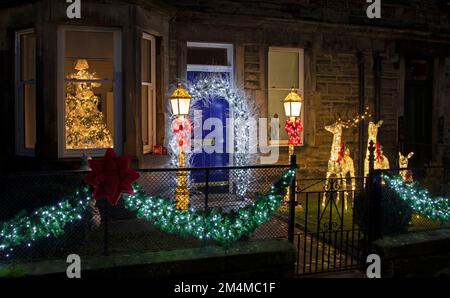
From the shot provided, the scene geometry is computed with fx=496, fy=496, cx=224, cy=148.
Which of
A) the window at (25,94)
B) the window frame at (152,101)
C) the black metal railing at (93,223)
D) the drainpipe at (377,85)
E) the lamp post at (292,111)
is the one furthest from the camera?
the drainpipe at (377,85)

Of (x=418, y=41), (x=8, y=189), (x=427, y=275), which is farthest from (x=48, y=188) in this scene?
(x=418, y=41)

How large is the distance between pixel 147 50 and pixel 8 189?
383 cm

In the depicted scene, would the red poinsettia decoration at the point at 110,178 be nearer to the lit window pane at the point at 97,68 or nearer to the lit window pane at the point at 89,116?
the lit window pane at the point at 89,116

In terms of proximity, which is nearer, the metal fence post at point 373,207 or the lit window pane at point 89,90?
the metal fence post at point 373,207

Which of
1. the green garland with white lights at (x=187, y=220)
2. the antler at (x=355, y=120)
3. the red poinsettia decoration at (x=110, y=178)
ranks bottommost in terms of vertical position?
the green garland with white lights at (x=187, y=220)

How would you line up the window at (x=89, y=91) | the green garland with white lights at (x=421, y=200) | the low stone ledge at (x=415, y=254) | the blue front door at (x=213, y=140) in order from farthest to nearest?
Answer: the blue front door at (x=213, y=140)
the window at (x=89, y=91)
the green garland with white lights at (x=421, y=200)
the low stone ledge at (x=415, y=254)

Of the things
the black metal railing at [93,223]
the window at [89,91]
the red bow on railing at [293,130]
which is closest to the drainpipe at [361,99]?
the red bow on railing at [293,130]

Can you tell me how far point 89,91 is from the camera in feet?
27.2

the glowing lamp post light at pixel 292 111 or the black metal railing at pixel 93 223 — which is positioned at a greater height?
the glowing lamp post light at pixel 292 111

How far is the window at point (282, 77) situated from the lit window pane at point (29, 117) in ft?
15.8

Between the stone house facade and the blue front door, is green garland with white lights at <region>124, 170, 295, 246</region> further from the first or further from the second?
the blue front door

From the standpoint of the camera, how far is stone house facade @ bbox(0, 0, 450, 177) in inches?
313

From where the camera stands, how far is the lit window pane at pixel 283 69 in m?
10.9

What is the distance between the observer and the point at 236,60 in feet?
33.5
